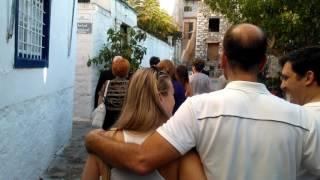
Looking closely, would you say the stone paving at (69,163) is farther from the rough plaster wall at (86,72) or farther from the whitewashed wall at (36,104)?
the rough plaster wall at (86,72)

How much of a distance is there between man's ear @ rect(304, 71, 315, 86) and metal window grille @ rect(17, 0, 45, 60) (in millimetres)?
3239

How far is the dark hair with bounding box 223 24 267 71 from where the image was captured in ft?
7.31

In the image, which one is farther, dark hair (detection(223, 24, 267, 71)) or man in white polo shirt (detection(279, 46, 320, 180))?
man in white polo shirt (detection(279, 46, 320, 180))

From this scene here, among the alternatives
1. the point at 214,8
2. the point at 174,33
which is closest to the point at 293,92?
the point at 214,8

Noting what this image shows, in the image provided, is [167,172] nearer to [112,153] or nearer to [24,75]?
[112,153]

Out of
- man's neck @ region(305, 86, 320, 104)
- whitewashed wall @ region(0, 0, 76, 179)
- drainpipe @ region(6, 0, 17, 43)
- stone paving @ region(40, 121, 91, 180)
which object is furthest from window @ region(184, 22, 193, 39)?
man's neck @ region(305, 86, 320, 104)

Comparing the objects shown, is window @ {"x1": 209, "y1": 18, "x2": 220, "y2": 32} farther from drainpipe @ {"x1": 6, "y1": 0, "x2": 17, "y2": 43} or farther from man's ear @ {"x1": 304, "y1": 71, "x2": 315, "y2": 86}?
man's ear @ {"x1": 304, "y1": 71, "x2": 315, "y2": 86}

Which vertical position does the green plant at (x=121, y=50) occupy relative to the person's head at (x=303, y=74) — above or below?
above

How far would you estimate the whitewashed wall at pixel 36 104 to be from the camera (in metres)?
4.83

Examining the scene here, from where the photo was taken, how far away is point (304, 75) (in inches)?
118

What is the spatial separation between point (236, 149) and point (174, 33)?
115 ft

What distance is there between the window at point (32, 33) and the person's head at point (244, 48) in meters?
3.28

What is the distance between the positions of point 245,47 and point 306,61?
2.90ft

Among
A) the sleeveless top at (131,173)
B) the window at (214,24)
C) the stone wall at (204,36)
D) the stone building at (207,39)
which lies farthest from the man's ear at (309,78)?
the window at (214,24)
